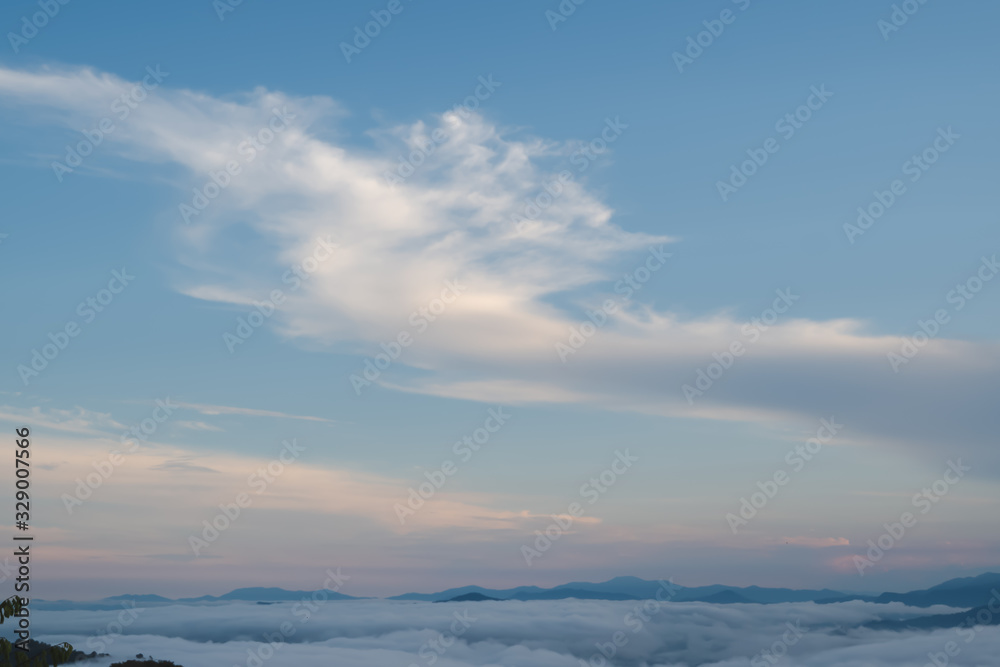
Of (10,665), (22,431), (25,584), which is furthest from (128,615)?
(10,665)

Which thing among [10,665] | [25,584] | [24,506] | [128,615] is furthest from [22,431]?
[128,615]

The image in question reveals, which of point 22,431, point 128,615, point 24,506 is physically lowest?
point 128,615

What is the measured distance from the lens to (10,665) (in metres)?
26.8

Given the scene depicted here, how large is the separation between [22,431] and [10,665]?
20.1 m

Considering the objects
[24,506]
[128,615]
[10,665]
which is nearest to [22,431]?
[24,506]

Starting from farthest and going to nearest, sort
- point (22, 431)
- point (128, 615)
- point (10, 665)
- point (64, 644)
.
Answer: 1. point (128, 615)
2. point (22, 431)
3. point (10, 665)
4. point (64, 644)

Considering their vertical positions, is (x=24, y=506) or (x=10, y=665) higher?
(x=24, y=506)

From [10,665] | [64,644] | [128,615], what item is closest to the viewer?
[64,644]

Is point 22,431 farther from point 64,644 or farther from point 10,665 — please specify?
point 64,644

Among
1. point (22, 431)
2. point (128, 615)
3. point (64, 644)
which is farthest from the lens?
point (128, 615)

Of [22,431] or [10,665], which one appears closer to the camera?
[10,665]

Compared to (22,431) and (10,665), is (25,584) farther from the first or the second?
(10,665)

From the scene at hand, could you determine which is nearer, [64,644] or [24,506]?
[64,644]

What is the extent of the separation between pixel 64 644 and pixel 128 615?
6048 cm
